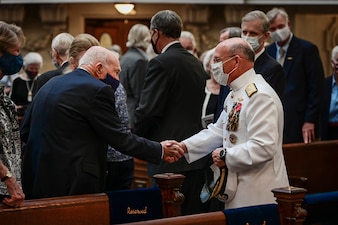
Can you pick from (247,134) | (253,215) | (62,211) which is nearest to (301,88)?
(247,134)

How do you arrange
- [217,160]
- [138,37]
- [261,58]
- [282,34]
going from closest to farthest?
[217,160] → [261,58] → [282,34] → [138,37]

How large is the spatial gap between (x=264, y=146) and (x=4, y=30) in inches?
59.7

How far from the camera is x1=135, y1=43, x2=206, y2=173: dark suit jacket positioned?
17.3ft

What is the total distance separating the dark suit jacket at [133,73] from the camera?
292 inches

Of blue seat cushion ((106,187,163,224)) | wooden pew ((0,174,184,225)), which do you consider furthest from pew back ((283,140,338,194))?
wooden pew ((0,174,184,225))

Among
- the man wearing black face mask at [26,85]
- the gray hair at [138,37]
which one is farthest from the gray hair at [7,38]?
the gray hair at [138,37]

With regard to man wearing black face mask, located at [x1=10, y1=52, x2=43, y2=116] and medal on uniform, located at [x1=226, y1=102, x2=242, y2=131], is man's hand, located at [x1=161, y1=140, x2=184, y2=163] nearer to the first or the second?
medal on uniform, located at [x1=226, y1=102, x2=242, y2=131]

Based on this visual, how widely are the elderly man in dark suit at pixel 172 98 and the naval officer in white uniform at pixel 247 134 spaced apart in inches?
37.3

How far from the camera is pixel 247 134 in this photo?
4.23m

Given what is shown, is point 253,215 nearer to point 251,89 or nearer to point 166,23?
point 251,89

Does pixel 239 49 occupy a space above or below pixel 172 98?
above

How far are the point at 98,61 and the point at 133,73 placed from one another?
3.10 metres

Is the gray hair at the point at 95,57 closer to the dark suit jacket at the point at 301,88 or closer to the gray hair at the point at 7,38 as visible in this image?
the gray hair at the point at 7,38

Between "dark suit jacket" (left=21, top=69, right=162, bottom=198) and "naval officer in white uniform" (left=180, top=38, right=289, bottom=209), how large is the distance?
549 millimetres
